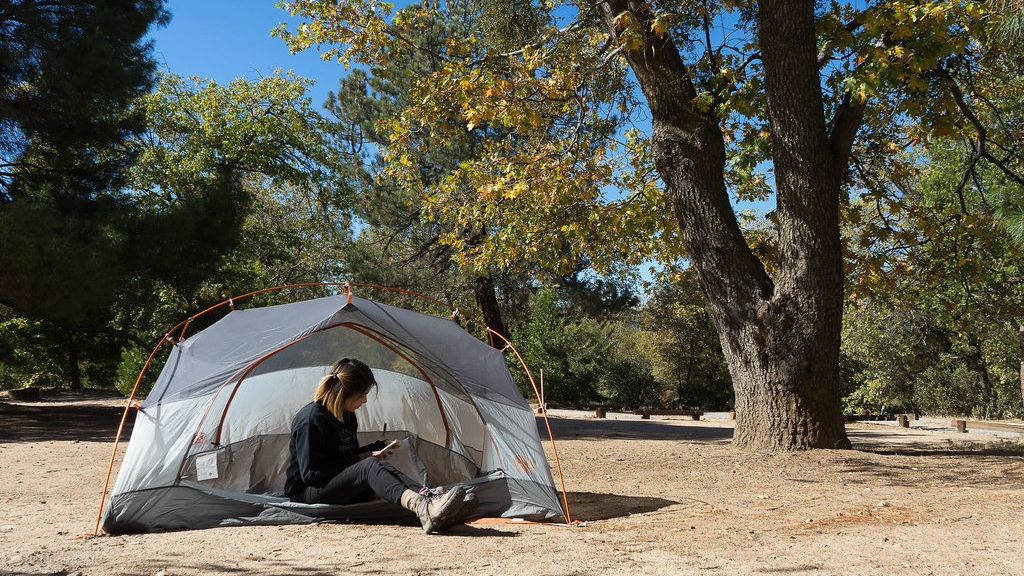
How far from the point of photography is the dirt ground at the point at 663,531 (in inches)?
162

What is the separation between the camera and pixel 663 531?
16.7 feet

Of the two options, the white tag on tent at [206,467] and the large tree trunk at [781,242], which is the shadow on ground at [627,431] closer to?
the large tree trunk at [781,242]

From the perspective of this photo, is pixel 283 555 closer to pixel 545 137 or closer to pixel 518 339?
pixel 545 137

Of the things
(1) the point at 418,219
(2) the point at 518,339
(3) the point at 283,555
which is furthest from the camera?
(2) the point at 518,339

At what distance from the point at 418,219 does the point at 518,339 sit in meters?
5.85

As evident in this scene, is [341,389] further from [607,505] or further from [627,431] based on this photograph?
[627,431]

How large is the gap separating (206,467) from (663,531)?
3.39m

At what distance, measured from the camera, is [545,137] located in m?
12.2

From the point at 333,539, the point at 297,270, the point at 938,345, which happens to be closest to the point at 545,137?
the point at 333,539

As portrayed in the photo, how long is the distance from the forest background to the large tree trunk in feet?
1.56

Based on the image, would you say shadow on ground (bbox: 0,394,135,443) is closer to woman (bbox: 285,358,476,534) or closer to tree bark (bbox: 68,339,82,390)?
tree bark (bbox: 68,339,82,390)

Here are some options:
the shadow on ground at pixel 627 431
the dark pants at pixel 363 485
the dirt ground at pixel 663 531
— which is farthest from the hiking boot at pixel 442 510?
the shadow on ground at pixel 627 431

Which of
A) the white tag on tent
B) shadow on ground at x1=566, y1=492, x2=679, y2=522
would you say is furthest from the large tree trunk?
the white tag on tent

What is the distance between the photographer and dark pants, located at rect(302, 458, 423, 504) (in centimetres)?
521
